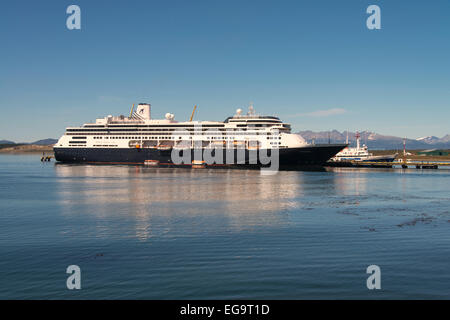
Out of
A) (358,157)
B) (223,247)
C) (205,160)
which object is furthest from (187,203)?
(358,157)

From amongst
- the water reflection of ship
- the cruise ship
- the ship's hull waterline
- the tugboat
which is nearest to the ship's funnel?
the cruise ship

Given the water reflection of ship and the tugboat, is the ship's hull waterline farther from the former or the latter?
Answer: the tugboat

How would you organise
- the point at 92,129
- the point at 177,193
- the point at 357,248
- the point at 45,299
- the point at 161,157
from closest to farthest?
the point at 45,299
the point at 357,248
the point at 177,193
the point at 161,157
the point at 92,129

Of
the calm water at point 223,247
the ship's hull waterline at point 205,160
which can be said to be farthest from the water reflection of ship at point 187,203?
the ship's hull waterline at point 205,160

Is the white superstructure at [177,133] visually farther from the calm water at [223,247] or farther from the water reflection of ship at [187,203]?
the calm water at [223,247]

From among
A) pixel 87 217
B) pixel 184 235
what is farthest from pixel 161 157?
pixel 184 235

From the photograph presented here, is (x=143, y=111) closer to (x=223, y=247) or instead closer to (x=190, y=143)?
(x=190, y=143)

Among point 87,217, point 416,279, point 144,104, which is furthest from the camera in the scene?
point 144,104

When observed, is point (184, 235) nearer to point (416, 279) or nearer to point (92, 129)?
point (416, 279)

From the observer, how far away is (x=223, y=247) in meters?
19.0

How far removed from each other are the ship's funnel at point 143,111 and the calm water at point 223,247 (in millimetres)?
70809

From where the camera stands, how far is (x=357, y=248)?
19.0m

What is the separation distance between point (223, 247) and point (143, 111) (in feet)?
298
